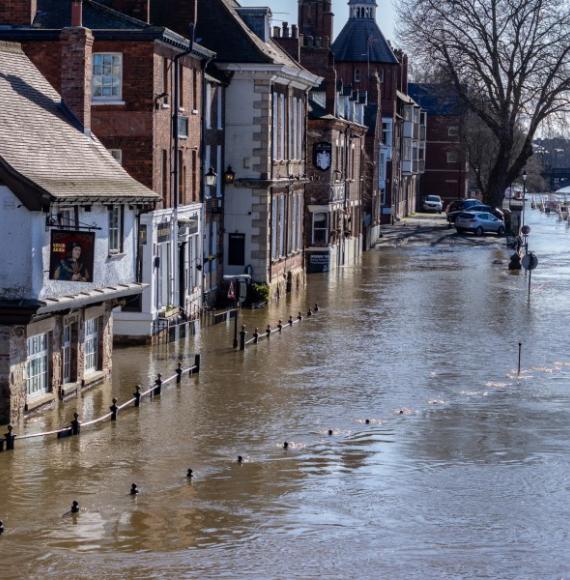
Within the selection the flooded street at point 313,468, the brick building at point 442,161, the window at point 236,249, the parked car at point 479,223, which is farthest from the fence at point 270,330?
the brick building at point 442,161

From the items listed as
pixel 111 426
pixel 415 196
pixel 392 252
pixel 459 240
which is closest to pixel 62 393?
pixel 111 426

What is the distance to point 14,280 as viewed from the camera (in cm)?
2539

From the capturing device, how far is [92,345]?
30.4 meters

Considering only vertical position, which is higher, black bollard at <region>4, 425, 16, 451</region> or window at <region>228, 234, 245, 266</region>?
window at <region>228, 234, 245, 266</region>

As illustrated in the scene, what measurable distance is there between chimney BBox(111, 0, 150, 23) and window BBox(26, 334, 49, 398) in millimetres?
14574

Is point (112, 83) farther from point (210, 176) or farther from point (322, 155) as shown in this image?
point (322, 155)

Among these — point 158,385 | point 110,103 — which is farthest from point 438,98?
point 158,385

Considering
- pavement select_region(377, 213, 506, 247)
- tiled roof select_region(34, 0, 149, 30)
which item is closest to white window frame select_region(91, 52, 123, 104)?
tiled roof select_region(34, 0, 149, 30)

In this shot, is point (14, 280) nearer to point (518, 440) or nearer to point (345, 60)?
point (518, 440)

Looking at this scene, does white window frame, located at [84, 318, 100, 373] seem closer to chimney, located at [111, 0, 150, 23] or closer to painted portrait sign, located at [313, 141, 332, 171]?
chimney, located at [111, 0, 150, 23]

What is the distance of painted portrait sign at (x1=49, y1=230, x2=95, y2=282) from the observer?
25.8m

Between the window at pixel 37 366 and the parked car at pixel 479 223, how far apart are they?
65014 mm

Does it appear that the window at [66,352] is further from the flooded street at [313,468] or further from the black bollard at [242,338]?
the black bollard at [242,338]

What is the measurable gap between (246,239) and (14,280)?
24.1m
